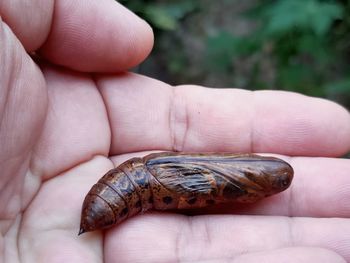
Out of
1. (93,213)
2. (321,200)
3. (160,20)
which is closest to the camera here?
(93,213)

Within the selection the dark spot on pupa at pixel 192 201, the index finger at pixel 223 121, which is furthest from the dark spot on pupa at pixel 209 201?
the index finger at pixel 223 121

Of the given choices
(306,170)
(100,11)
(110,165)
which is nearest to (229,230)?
(306,170)

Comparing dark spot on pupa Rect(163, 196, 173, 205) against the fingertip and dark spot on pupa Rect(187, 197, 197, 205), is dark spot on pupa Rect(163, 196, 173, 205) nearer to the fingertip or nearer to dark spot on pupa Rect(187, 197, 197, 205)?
dark spot on pupa Rect(187, 197, 197, 205)

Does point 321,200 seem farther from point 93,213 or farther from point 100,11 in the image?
point 100,11

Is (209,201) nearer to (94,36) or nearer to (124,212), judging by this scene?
(124,212)

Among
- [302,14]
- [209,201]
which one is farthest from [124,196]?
[302,14]

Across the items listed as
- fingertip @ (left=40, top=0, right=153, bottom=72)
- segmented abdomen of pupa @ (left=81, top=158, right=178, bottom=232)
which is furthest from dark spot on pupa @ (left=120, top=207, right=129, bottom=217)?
fingertip @ (left=40, top=0, right=153, bottom=72)
